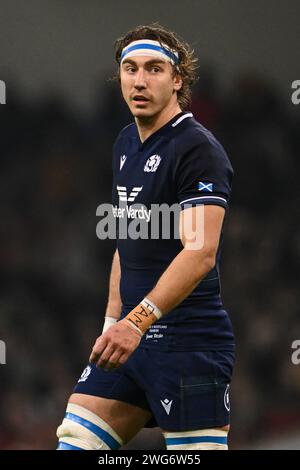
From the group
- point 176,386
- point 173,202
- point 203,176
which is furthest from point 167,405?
point 203,176

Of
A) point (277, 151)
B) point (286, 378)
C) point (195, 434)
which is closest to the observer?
point (195, 434)

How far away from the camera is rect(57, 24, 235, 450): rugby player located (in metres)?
3.68

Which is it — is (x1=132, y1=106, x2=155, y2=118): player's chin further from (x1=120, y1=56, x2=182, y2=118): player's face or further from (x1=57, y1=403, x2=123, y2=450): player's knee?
(x1=57, y1=403, x2=123, y2=450): player's knee

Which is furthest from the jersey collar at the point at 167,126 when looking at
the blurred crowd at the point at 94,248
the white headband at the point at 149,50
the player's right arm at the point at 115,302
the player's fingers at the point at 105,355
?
the blurred crowd at the point at 94,248

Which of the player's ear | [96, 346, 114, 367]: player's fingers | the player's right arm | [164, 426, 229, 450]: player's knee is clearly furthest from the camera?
the player's right arm

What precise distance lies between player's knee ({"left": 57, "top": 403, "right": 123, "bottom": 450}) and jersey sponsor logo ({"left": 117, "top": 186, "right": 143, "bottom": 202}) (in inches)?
32.6

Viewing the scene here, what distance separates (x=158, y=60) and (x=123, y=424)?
1.42 metres

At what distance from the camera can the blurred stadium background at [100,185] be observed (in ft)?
26.7

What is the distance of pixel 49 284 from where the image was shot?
8367 millimetres

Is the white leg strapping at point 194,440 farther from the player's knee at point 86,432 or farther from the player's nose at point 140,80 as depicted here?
the player's nose at point 140,80

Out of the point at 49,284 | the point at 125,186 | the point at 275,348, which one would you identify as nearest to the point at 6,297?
the point at 49,284

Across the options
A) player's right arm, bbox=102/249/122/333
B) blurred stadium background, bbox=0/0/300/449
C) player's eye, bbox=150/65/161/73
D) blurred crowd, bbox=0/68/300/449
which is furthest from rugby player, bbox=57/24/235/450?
blurred crowd, bbox=0/68/300/449

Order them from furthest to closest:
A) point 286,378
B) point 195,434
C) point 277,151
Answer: point 277,151 → point 286,378 → point 195,434

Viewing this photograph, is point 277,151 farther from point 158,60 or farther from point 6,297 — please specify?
point 158,60
